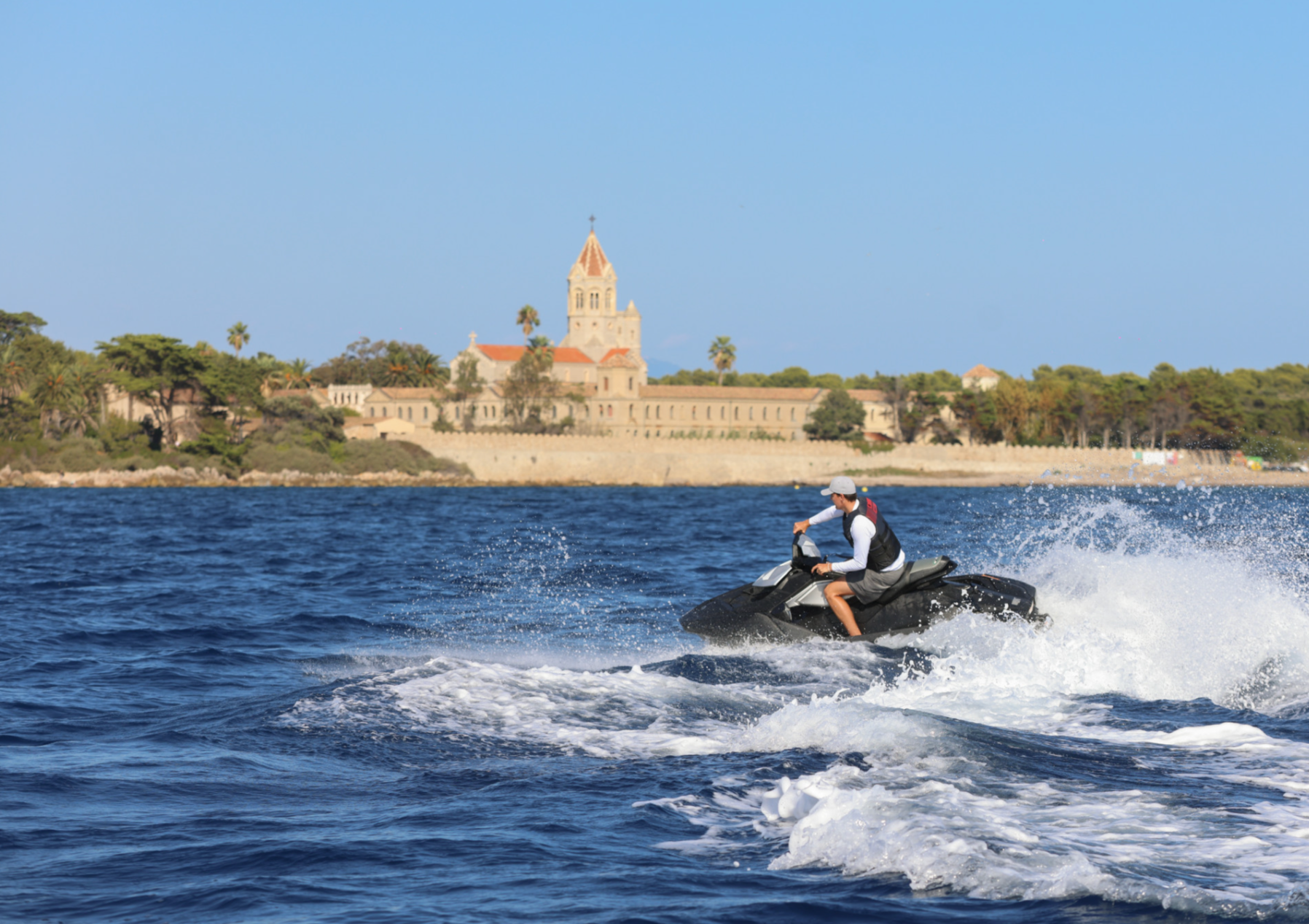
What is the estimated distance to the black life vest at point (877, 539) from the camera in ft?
37.0

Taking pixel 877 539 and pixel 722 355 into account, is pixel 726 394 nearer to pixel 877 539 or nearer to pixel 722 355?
pixel 722 355

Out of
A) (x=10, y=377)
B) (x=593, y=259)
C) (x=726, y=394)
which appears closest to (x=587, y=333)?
(x=593, y=259)

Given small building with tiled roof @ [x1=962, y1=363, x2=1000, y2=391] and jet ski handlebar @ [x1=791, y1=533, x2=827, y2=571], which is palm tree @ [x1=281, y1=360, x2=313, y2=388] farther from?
jet ski handlebar @ [x1=791, y1=533, x2=827, y2=571]

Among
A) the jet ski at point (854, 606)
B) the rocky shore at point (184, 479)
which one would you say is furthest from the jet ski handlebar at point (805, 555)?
the rocky shore at point (184, 479)

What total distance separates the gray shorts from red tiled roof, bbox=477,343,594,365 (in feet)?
444

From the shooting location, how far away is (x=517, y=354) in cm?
15150

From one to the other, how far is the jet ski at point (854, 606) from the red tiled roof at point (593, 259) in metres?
154

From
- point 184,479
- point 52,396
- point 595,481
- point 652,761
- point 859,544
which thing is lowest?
point 595,481

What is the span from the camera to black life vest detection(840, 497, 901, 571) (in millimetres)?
11273

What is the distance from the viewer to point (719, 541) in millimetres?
30219

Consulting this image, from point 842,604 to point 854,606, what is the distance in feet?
0.97

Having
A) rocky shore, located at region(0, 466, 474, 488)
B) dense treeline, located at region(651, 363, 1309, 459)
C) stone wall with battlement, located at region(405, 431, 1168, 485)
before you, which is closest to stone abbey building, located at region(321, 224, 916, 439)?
dense treeline, located at region(651, 363, 1309, 459)

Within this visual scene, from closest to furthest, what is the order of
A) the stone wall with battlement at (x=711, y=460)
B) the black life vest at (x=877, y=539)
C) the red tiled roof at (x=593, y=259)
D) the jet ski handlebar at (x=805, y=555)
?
the black life vest at (x=877, y=539) < the jet ski handlebar at (x=805, y=555) < the stone wall with battlement at (x=711, y=460) < the red tiled roof at (x=593, y=259)

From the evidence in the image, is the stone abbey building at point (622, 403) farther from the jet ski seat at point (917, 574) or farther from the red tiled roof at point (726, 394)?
the jet ski seat at point (917, 574)
